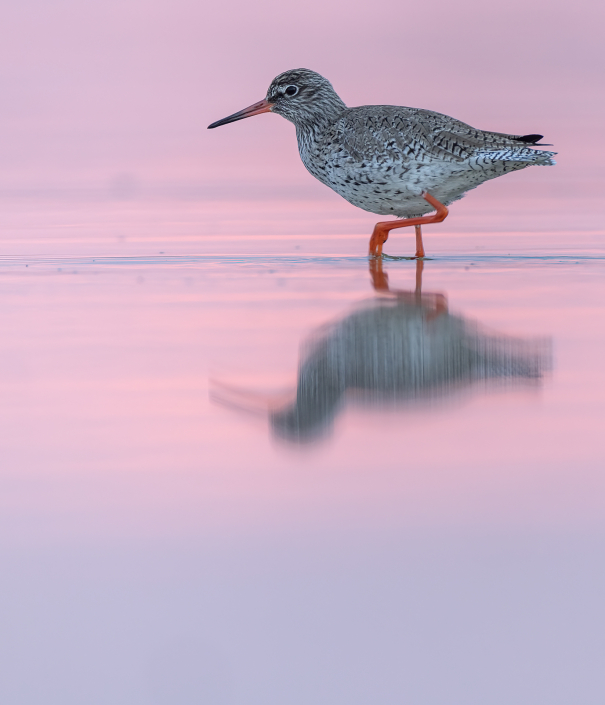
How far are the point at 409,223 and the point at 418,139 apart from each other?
0.83 m

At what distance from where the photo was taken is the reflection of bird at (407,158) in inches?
364

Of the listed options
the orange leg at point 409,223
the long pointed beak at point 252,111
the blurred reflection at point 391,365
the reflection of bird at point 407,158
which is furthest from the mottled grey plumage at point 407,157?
the blurred reflection at point 391,365

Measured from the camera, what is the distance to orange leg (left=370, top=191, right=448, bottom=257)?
31.3 ft

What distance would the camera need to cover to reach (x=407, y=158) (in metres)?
9.23

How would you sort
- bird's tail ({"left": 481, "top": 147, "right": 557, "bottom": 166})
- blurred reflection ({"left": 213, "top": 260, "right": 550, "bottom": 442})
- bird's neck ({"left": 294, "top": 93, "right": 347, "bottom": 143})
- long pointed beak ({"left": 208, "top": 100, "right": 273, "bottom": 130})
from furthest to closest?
long pointed beak ({"left": 208, "top": 100, "right": 273, "bottom": 130}) → bird's neck ({"left": 294, "top": 93, "right": 347, "bottom": 143}) → bird's tail ({"left": 481, "top": 147, "right": 557, "bottom": 166}) → blurred reflection ({"left": 213, "top": 260, "right": 550, "bottom": 442})

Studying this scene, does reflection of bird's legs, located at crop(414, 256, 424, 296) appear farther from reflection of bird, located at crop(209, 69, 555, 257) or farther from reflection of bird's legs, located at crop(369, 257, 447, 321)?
reflection of bird, located at crop(209, 69, 555, 257)

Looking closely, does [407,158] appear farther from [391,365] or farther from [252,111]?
[391,365]

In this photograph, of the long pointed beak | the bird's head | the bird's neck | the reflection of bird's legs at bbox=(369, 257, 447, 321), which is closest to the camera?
the reflection of bird's legs at bbox=(369, 257, 447, 321)

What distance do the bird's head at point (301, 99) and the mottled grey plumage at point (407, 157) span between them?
0.47 m

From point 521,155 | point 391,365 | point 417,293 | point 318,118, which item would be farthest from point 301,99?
point 391,365

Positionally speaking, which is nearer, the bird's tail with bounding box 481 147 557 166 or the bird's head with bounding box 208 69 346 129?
the bird's tail with bounding box 481 147 557 166

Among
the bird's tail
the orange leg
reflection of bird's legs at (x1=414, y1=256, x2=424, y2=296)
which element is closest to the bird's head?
the orange leg

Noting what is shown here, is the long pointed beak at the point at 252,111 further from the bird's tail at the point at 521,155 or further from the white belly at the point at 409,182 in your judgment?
the bird's tail at the point at 521,155

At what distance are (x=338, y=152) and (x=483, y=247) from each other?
1920mm
